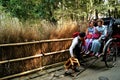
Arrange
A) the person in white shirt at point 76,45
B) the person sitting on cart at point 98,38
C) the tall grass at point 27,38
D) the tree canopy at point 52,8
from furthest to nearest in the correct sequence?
the tree canopy at point 52,8
the person sitting on cart at point 98,38
the person in white shirt at point 76,45
the tall grass at point 27,38

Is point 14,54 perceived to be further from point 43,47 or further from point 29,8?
point 29,8

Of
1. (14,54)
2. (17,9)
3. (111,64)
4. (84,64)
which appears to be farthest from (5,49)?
(17,9)

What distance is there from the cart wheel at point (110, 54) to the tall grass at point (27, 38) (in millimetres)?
1264

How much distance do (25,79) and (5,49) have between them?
0.90m

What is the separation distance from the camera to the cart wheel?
6.29m

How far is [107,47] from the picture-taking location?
6.25m

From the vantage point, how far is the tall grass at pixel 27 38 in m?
5.25

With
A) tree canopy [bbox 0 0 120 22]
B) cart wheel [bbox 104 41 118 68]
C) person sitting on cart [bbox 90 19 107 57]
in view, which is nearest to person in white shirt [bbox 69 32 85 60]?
person sitting on cart [bbox 90 19 107 57]

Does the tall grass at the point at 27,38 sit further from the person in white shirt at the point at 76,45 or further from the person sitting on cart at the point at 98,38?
the person sitting on cart at the point at 98,38

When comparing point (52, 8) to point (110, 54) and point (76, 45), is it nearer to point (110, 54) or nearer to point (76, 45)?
point (110, 54)

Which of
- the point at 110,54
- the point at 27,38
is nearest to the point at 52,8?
the point at 110,54

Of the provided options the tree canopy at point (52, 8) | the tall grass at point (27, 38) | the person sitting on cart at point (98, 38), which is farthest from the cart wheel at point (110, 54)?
the tree canopy at point (52, 8)

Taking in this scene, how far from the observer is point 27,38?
5715 millimetres

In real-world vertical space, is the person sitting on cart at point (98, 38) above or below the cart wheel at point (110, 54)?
above
